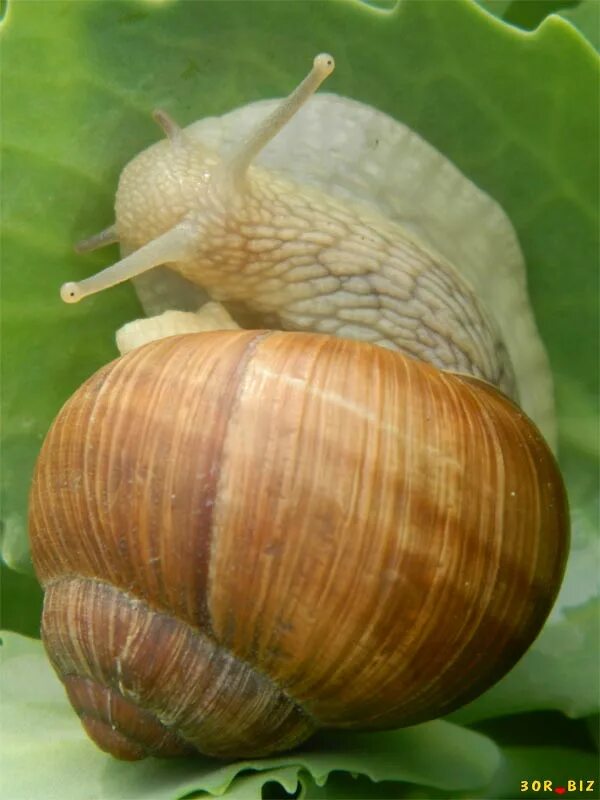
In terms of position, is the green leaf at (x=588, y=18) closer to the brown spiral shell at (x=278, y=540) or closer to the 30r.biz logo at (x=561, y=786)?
the brown spiral shell at (x=278, y=540)

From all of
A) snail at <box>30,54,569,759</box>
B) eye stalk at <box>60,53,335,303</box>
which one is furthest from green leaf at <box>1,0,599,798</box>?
snail at <box>30,54,569,759</box>

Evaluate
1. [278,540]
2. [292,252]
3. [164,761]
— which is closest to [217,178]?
[292,252]

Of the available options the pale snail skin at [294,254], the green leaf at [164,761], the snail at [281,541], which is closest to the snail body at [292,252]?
the pale snail skin at [294,254]

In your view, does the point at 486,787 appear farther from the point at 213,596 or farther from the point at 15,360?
the point at 15,360

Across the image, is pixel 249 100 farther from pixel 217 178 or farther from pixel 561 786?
pixel 561 786

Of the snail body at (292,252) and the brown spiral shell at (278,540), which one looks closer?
Answer: the brown spiral shell at (278,540)

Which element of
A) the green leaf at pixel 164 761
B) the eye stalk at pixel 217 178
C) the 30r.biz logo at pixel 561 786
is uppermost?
the eye stalk at pixel 217 178

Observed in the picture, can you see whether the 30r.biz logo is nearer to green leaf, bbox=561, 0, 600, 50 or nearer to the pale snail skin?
the pale snail skin
